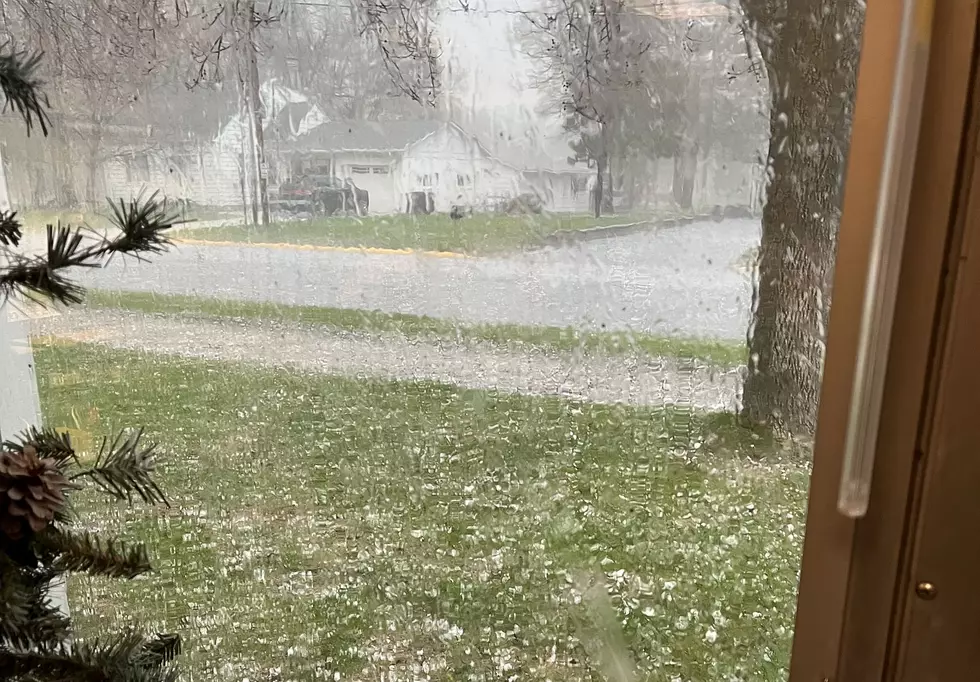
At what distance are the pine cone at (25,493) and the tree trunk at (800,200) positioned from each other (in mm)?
592

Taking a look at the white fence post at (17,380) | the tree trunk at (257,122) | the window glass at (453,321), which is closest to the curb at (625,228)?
the window glass at (453,321)

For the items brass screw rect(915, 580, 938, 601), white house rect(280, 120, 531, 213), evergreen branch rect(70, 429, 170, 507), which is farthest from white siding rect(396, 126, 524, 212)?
brass screw rect(915, 580, 938, 601)

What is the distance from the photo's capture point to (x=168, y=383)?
0.87m

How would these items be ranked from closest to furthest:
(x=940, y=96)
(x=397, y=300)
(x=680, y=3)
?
1. (x=940, y=96)
2. (x=680, y=3)
3. (x=397, y=300)

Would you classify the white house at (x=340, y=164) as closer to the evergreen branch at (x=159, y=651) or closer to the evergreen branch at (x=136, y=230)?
the evergreen branch at (x=136, y=230)

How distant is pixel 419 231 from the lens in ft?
2.47

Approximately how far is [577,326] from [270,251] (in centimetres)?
36

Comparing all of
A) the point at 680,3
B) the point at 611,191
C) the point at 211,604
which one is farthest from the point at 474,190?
the point at 211,604

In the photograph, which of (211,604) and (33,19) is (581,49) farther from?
(211,604)

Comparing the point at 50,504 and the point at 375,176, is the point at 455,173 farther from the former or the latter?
the point at 50,504

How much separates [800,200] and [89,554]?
0.67 metres

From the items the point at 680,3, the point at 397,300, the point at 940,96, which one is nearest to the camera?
the point at 940,96

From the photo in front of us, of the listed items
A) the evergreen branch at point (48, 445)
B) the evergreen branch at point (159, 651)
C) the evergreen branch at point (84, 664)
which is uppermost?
the evergreen branch at point (48, 445)

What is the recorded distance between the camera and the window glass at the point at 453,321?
648 mm
